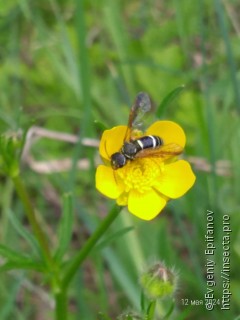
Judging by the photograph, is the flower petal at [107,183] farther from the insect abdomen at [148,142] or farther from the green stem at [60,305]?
the green stem at [60,305]

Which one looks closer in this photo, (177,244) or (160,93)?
(177,244)

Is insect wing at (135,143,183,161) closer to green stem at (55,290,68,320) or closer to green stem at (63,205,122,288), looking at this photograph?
green stem at (63,205,122,288)

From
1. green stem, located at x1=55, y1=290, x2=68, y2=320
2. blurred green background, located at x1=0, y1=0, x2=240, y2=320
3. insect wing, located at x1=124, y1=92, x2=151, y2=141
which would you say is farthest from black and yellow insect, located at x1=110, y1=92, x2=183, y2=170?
blurred green background, located at x1=0, y1=0, x2=240, y2=320

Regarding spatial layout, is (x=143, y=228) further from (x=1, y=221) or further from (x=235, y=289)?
(x=1, y=221)

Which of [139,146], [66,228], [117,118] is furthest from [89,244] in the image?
[117,118]

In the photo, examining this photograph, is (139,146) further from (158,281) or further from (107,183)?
(158,281)

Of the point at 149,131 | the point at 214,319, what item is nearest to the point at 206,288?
the point at 214,319
